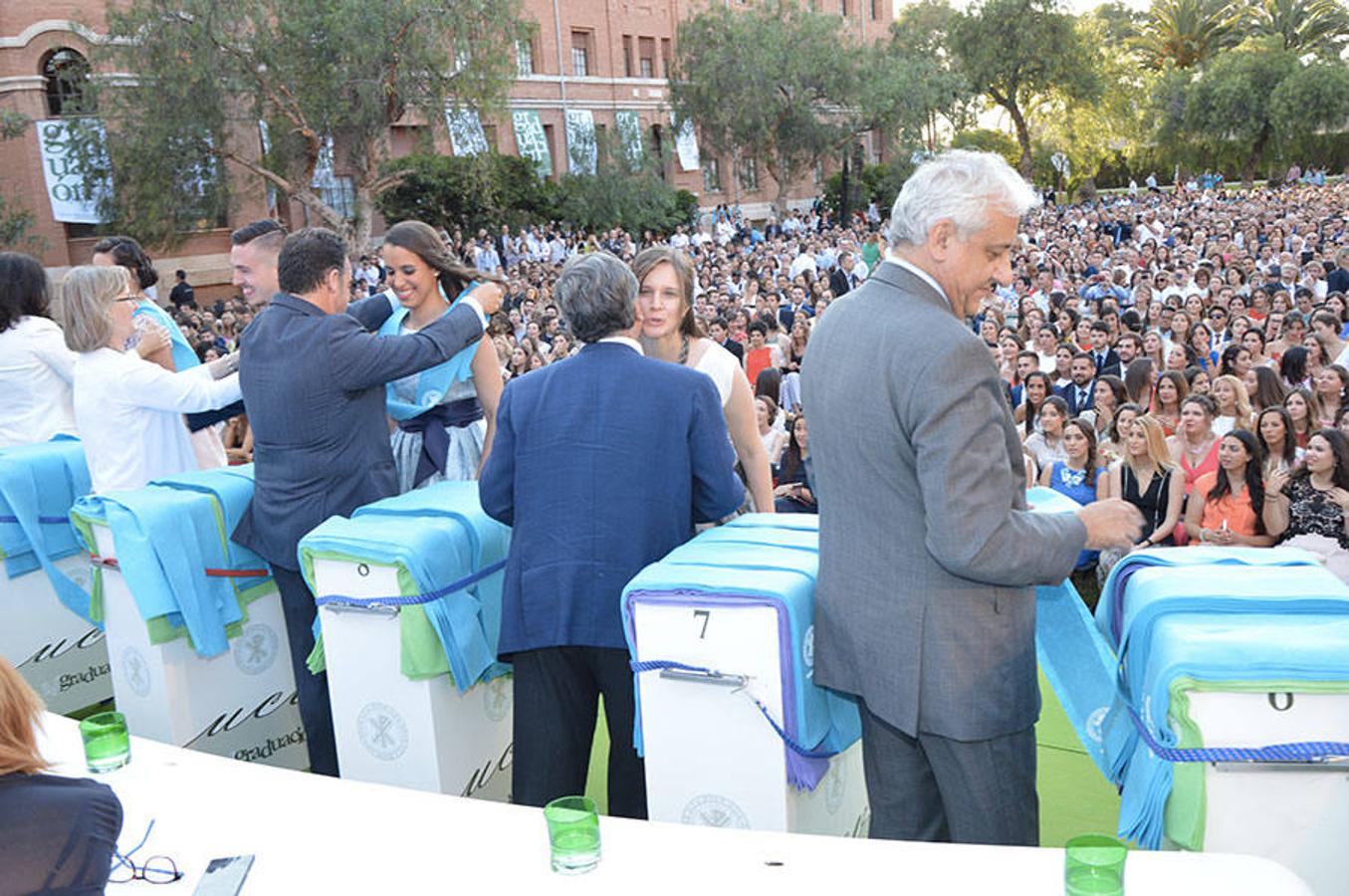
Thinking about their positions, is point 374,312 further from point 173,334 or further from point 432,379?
point 173,334

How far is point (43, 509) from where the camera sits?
427 centimetres

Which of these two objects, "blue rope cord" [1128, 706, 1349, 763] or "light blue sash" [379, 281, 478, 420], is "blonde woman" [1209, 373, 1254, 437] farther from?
"blue rope cord" [1128, 706, 1349, 763]

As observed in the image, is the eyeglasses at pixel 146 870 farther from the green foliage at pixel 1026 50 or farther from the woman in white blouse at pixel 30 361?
the green foliage at pixel 1026 50

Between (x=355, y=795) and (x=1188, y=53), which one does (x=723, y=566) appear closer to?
(x=355, y=795)

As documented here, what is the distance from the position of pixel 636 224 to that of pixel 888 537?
102 feet

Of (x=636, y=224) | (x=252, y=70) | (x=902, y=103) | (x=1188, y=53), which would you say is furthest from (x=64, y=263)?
(x=1188, y=53)

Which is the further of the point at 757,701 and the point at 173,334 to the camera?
the point at 173,334

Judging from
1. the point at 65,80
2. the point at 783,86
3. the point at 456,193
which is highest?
the point at 65,80

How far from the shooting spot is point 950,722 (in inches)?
88.2

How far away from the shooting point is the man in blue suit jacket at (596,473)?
2.77 metres

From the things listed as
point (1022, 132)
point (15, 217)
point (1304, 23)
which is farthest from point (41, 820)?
point (1304, 23)

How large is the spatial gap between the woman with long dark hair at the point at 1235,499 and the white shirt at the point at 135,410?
4788 millimetres

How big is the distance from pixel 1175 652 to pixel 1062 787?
178cm

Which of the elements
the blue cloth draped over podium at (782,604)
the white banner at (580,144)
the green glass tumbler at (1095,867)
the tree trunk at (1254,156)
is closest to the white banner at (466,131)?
the white banner at (580,144)
